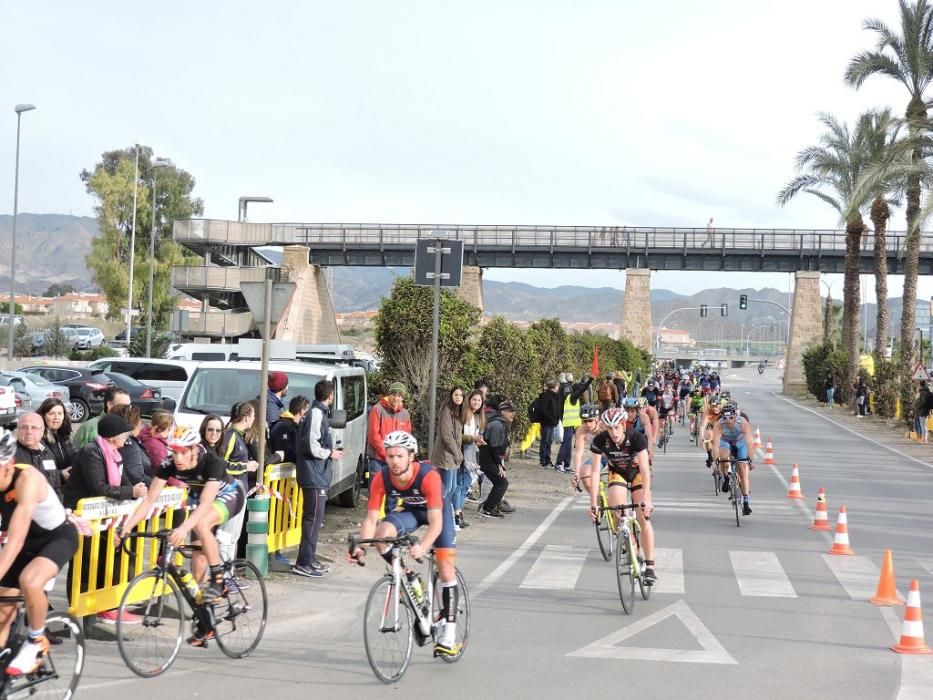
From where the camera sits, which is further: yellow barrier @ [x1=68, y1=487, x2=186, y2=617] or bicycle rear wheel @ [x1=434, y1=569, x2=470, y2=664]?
yellow barrier @ [x1=68, y1=487, x2=186, y2=617]

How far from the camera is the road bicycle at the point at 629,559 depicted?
416 inches

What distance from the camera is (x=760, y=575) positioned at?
1280 centimetres

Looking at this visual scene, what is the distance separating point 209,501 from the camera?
8.57m

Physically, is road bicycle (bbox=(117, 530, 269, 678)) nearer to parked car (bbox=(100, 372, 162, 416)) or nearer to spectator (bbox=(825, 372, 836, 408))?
parked car (bbox=(100, 372, 162, 416))

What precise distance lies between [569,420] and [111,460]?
602 inches

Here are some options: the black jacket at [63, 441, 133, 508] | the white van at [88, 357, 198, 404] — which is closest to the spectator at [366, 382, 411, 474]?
the black jacket at [63, 441, 133, 508]

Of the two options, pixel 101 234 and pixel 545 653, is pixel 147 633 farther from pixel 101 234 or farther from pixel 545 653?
pixel 101 234

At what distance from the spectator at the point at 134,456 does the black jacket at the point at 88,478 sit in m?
0.44

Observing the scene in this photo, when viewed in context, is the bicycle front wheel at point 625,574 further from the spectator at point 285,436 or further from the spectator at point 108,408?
the spectator at point 108,408

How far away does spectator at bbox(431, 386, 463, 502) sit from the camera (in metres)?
15.0

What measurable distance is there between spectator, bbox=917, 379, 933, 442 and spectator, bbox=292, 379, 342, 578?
27605 mm

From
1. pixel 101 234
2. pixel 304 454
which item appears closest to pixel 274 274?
pixel 304 454

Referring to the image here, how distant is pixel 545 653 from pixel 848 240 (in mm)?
55124

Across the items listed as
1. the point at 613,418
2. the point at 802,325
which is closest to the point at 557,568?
the point at 613,418
